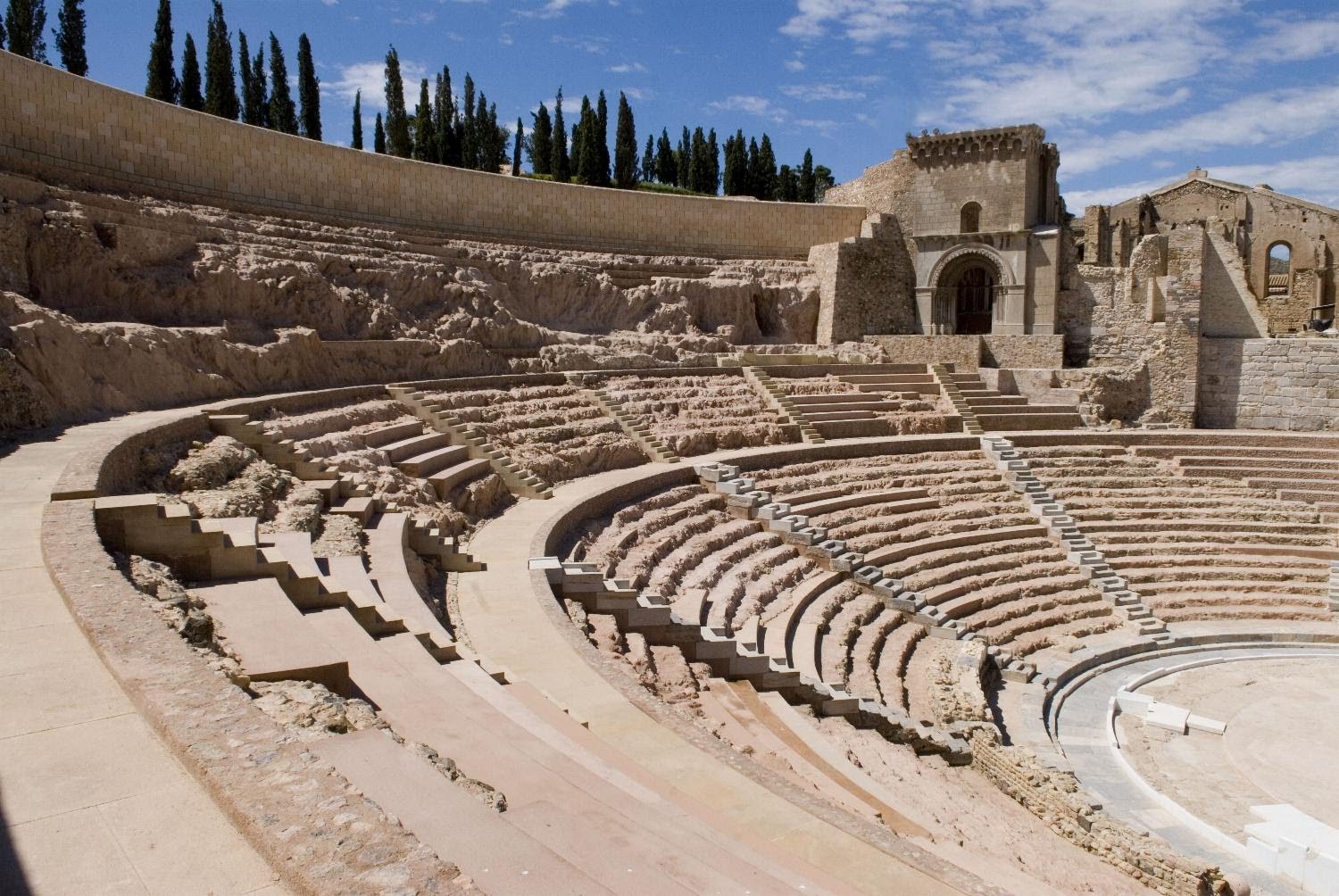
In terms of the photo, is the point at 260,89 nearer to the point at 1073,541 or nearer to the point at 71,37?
the point at 71,37

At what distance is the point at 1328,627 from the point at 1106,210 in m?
16.4

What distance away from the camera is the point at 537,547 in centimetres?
1066

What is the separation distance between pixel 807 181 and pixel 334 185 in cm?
2843

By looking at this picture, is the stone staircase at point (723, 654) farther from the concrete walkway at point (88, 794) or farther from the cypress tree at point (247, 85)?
the cypress tree at point (247, 85)

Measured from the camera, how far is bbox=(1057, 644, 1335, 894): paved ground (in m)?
8.73

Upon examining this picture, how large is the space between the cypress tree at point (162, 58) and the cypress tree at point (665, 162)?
2272 cm

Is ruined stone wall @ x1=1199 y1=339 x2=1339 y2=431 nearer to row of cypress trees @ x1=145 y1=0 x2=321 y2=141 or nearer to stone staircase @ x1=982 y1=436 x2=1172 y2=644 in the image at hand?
stone staircase @ x1=982 y1=436 x2=1172 y2=644

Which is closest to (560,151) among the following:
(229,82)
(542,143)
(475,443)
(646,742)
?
(542,143)

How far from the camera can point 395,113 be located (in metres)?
30.9

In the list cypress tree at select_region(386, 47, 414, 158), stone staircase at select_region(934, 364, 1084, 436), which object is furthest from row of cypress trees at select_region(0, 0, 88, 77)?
stone staircase at select_region(934, 364, 1084, 436)

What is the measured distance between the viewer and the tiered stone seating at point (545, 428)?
15.5m

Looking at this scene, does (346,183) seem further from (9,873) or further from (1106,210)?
(1106,210)

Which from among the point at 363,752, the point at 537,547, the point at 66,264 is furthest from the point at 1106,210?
the point at 363,752

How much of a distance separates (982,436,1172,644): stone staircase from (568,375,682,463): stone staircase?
23.6ft
